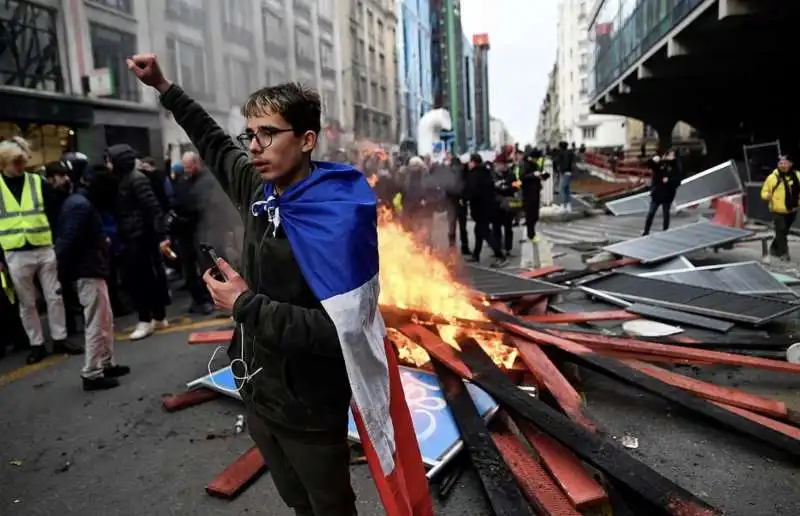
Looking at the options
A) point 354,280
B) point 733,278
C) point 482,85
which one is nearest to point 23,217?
point 354,280

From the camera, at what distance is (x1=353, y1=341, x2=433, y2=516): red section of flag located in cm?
183

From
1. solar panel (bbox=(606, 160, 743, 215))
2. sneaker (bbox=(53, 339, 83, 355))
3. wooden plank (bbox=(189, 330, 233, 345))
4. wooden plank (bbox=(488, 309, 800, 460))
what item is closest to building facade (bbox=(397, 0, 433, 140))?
solar panel (bbox=(606, 160, 743, 215))

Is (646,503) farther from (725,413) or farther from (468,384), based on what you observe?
(468,384)

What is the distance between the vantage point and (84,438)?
3.86 m

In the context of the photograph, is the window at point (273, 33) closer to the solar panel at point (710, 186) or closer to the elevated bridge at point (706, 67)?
the elevated bridge at point (706, 67)

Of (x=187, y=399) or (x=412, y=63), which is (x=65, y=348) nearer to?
(x=187, y=399)

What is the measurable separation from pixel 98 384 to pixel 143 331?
150 cm

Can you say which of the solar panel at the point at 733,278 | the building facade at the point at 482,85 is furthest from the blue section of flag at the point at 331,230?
the building facade at the point at 482,85

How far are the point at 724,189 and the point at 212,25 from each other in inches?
526

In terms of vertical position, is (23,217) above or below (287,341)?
above

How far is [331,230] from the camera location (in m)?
1.63

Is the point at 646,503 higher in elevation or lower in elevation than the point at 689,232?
lower

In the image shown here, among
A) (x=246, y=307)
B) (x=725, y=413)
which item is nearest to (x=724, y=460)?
Result: (x=725, y=413)

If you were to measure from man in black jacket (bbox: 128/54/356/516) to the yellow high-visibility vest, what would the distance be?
419cm
